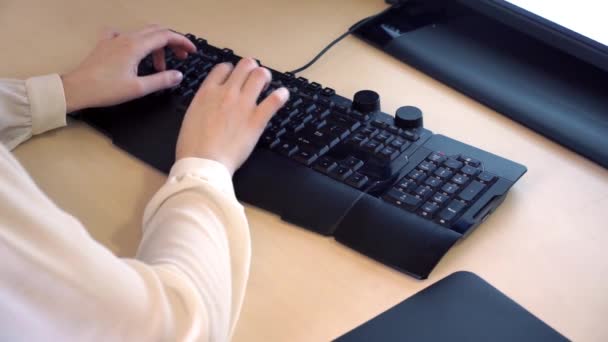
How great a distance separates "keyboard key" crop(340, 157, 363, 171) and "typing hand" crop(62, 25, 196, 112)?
267 mm

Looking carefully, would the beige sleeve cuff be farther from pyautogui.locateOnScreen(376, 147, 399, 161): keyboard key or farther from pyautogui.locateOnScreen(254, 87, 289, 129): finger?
pyautogui.locateOnScreen(376, 147, 399, 161): keyboard key

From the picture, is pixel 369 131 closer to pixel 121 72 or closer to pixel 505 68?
pixel 505 68

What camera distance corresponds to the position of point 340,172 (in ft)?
2.23

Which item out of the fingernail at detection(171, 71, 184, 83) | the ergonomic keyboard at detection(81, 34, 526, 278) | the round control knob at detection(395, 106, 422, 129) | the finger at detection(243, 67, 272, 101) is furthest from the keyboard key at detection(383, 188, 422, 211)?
the fingernail at detection(171, 71, 184, 83)

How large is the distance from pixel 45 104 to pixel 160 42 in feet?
0.53

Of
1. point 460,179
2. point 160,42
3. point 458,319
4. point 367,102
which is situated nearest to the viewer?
point 458,319

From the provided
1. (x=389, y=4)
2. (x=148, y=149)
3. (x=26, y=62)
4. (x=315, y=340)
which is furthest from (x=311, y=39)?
(x=315, y=340)

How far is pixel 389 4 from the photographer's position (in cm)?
101

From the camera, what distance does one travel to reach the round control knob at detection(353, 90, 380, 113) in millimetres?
749

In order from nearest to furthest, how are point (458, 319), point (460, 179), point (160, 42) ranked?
1. point (458, 319)
2. point (460, 179)
3. point (160, 42)

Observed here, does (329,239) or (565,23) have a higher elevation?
(565,23)

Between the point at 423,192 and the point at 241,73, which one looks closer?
the point at 423,192

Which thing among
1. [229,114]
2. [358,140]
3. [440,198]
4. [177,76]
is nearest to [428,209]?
[440,198]

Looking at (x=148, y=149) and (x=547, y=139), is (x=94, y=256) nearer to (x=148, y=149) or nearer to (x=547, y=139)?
(x=148, y=149)
